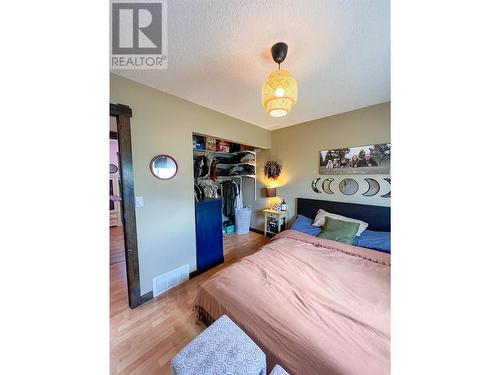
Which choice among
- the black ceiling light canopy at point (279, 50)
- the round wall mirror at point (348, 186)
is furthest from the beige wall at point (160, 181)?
the round wall mirror at point (348, 186)

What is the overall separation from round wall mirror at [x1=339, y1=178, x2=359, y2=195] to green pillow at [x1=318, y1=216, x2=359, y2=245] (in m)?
0.50

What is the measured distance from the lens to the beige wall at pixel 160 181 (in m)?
1.69

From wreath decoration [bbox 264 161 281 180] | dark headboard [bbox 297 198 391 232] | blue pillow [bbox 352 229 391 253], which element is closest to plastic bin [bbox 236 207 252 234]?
wreath decoration [bbox 264 161 281 180]

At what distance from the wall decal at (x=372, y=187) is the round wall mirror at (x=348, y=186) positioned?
141 mm

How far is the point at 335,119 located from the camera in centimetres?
262

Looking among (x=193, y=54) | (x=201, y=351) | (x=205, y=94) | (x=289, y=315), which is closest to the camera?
(x=201, y=351)

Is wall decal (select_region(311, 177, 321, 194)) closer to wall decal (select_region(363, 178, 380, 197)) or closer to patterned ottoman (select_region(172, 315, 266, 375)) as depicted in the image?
wall decal (select_region(363, 178, 380, 197))

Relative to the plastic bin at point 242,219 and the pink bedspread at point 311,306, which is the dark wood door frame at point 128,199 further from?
the plastic bin at point 242,219

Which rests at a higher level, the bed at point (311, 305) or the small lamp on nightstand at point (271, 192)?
the small lamp on nightstand at point (271, 192)

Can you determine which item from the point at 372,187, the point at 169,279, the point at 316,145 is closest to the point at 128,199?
the point at 169,279
